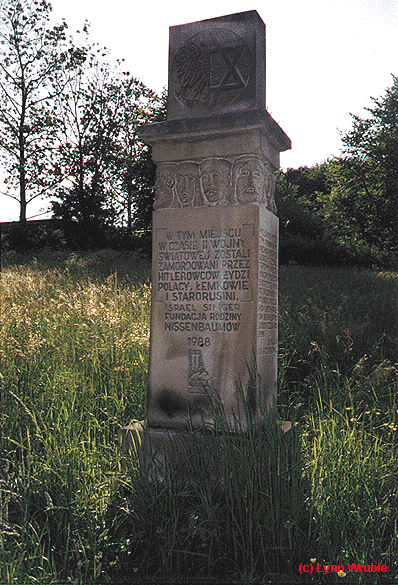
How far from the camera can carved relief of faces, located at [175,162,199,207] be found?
4.17 m

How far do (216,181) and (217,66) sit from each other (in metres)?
0.92

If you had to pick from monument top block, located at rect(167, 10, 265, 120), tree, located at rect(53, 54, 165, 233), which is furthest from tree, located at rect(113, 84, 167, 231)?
monument top block, located at rect(167, 10, 265, 120)

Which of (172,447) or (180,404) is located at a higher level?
(180,404)

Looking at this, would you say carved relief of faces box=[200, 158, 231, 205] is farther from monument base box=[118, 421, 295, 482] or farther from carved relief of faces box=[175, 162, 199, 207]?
monument base box=[118, 421, 295, 482]

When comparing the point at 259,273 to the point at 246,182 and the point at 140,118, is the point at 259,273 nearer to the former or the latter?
the point at 246,182

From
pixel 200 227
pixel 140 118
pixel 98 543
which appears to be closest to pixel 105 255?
pixel 140 118

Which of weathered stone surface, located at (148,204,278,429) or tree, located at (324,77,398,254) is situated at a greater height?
tree, located at (324,77,398,254)

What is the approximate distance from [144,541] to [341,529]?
1.09 metres

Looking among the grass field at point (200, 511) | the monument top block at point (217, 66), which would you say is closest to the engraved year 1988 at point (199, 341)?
the grass field at point (200, 511)

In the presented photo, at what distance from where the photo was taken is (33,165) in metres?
22.2

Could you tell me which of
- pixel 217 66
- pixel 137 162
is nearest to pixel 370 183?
pixel 137 162

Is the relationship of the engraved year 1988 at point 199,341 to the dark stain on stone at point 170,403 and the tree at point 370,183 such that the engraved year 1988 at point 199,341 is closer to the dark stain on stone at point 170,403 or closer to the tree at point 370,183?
the dark stain on stone at point 170,403

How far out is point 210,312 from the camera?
404 cm

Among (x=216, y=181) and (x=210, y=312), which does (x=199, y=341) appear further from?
(x=216, y=181)
